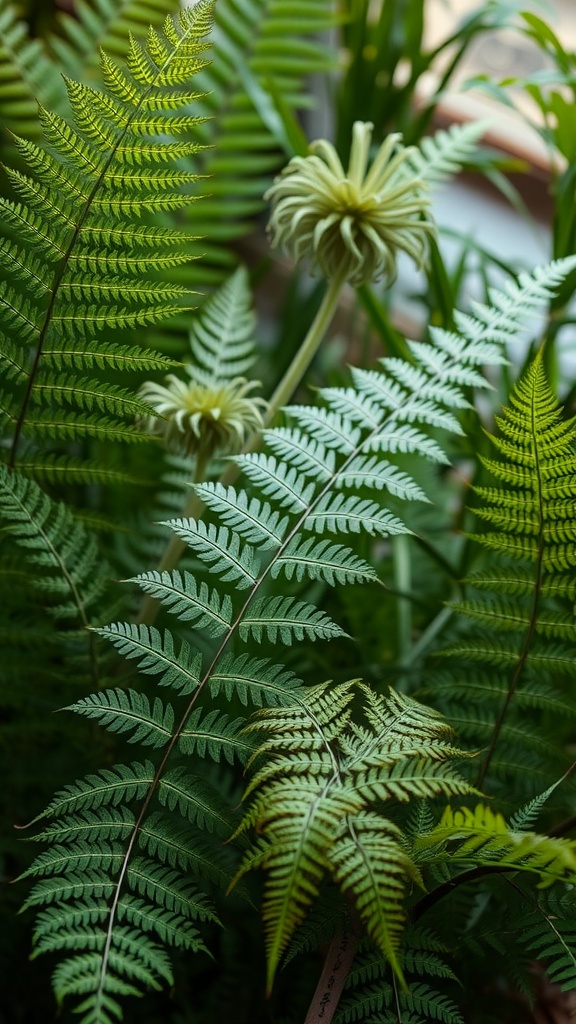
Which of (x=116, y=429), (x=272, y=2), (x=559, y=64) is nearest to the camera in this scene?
(x=116, y=429)

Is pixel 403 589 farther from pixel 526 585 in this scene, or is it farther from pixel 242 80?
pixel 242 80

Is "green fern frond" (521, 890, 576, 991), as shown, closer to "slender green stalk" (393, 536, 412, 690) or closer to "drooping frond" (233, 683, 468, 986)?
"drooping frond" (233, 683, 468, 986)

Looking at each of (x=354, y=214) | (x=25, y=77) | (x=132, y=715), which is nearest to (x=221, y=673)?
(x=132, y=715)

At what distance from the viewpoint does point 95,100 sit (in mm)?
427

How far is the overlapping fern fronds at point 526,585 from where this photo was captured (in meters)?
0.43

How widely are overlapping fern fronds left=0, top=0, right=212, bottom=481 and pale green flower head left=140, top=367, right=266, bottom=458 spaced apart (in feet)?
0.16

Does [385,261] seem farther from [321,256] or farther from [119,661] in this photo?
Result: [119,661]

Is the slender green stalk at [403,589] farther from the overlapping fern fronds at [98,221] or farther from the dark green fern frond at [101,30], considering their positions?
the dark green fern frond at [101,30]

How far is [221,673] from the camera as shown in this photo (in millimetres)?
430

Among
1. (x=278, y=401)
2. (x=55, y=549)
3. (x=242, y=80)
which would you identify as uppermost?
(x=242, y=80)

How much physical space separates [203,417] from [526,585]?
0.21 meters

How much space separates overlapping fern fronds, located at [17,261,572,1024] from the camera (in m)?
0.37

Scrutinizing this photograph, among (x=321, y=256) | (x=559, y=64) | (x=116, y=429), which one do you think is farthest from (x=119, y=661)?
(x=559, y=64)

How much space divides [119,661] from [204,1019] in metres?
0.22
